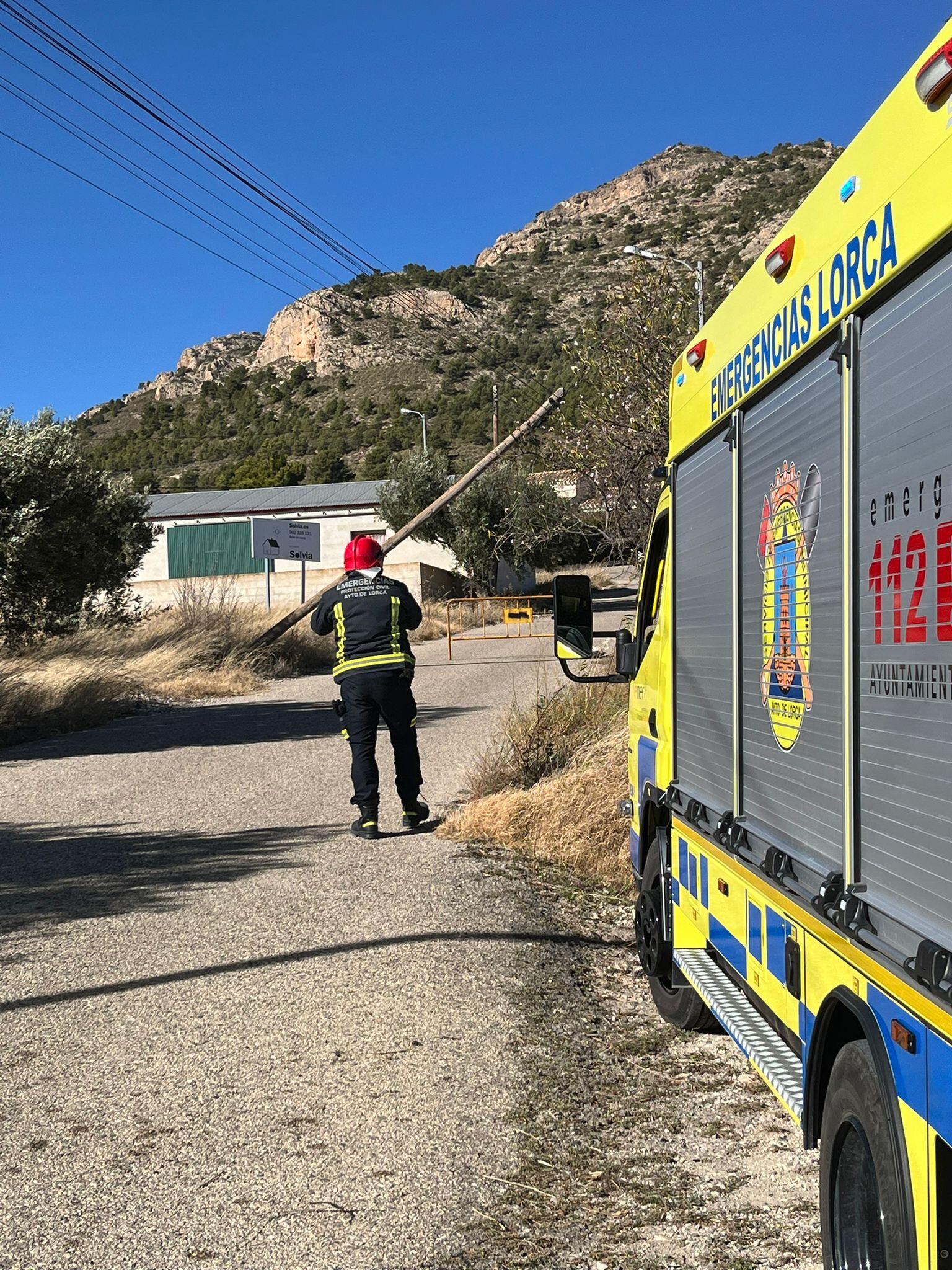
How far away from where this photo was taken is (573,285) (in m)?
93.1

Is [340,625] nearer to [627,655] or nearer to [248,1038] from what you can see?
[627,655]

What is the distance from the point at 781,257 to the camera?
3455 mm

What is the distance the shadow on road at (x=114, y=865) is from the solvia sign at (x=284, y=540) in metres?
17.4

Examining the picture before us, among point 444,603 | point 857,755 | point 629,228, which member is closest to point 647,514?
point 857,755

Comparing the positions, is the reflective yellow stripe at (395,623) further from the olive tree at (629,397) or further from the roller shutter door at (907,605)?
the olive tree at (629,397)

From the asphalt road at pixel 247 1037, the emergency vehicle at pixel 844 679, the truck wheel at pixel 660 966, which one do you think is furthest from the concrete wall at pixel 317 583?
the emergency vehicle at pixel 844 679

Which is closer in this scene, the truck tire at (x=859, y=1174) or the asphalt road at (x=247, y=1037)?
the truck tire at (x=859, y=1174)

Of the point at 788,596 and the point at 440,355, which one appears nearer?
the point at 788,596

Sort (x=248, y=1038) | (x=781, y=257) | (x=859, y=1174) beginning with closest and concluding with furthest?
(x=859, y=1174)
(x=781, y=257)
(x=248, y=1038)

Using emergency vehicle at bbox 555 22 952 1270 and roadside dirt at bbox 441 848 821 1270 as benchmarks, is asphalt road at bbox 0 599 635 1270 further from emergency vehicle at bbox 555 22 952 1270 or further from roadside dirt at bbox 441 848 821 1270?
emergency vehicle at bbox 555 22 952 1270

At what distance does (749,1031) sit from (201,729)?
1305 cm

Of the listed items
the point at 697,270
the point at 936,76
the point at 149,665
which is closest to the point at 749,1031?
the point at 936,76

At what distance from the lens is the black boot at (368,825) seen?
8.93 metres

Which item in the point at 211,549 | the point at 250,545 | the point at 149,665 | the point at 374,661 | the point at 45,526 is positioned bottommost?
the point at 149,665
